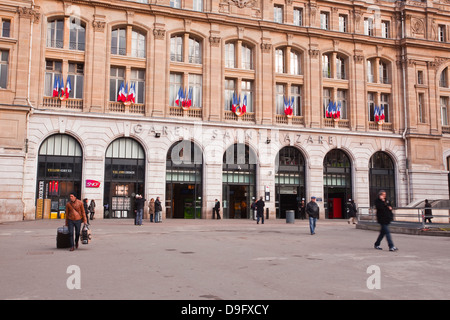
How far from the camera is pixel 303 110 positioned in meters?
38.5

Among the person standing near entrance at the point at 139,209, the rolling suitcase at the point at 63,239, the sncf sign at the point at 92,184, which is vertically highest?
the sncf sign at the point at 92,184

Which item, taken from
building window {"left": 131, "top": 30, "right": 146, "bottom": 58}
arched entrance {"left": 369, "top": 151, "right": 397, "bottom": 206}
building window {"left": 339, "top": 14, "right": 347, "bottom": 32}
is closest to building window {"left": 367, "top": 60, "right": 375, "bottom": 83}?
building window {"left": 339, "top": 14, "right": 347, "bottom": 32}

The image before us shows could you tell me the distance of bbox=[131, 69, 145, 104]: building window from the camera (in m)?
34.6

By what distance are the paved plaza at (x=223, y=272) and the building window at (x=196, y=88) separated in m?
22.1

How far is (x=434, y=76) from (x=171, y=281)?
4073cm

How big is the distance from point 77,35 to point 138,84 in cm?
575

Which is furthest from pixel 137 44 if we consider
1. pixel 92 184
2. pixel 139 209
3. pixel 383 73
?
pixel 383 73

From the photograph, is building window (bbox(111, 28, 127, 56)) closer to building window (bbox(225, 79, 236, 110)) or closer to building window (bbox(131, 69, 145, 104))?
building window (bbox(131, 69, 145, 104))

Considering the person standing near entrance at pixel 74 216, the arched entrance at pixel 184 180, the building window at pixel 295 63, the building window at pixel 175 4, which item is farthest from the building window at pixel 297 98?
the person standing near entrance at pixel 74 216

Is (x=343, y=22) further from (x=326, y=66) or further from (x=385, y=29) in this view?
(x=326, y=66)

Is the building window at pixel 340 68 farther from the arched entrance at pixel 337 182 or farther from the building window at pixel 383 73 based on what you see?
the arched entrance at pixel 337 182

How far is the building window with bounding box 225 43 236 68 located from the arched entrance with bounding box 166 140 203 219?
7818 mm

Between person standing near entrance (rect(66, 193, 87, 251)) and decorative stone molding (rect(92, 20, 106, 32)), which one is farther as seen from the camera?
decorative stone molding (rect(92, 20, 106, 32))

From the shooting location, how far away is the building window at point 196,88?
35906 millimetres
